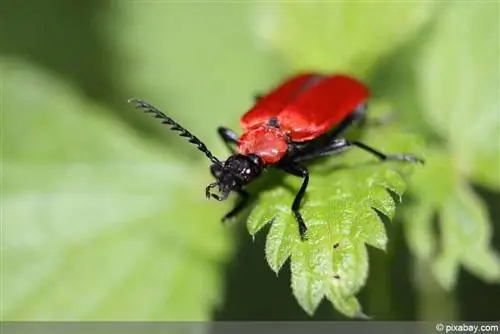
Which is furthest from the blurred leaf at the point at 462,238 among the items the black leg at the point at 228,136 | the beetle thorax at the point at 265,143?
the black leg at the point at 228,136

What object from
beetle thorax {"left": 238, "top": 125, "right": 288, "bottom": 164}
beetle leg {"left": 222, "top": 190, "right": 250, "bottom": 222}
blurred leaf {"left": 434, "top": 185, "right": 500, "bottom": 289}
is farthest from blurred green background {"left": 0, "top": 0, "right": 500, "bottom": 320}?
beetle thorax {"left": 238, "top": 125, "right": 288, "bottom": 164}

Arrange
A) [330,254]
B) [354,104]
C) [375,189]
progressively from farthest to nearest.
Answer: [354,104], [375,189], [330,254]

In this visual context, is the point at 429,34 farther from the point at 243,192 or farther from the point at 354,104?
the point at 243,192

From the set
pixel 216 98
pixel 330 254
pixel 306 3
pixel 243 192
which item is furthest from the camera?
pixel 216 98

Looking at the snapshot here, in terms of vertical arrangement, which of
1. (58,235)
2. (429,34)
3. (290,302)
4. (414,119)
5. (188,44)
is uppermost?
(188,44)

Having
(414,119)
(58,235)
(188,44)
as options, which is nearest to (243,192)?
(58,235)

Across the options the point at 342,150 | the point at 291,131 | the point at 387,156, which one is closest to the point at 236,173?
the point at 291,131

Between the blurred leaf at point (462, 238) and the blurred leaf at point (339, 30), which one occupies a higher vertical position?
the blurred leaf at point (339, 30)

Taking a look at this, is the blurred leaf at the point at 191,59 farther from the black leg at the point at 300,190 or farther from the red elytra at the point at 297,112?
the black leg at the point at 300,190

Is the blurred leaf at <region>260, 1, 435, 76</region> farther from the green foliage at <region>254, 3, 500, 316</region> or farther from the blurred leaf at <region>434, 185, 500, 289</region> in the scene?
the blurred leaf at <region>434, 185, 500, 289</region>
